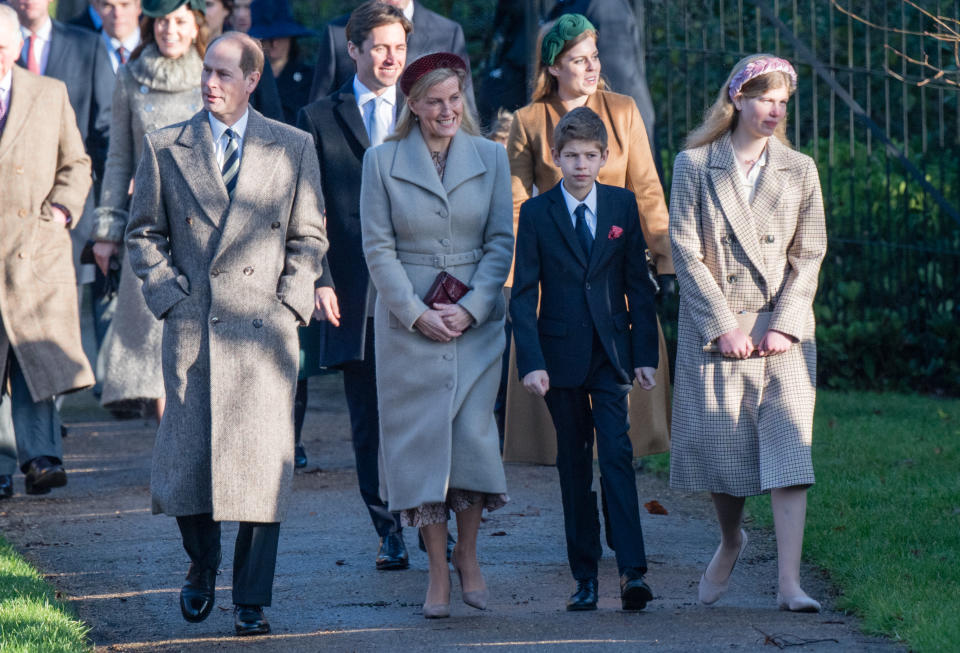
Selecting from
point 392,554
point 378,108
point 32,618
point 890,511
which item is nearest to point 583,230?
point 378,108

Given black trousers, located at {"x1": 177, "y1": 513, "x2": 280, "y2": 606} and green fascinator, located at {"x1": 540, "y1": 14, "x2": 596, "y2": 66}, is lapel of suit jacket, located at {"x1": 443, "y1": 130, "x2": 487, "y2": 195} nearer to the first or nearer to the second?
green fascinator, located at {"x1": 540, "y1": 14, "x2": 596, "y2": 66}

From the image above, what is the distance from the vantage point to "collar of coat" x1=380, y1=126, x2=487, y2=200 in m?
5.50

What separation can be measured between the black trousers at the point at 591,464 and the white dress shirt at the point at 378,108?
5.13 feet

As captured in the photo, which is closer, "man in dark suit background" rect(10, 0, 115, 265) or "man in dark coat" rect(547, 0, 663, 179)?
"man in dark coat" rect(547, 0, 663, 179)

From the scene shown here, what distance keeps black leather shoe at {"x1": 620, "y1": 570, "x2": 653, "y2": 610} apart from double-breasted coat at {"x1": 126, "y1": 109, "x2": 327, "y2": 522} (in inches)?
45.9

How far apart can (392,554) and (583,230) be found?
153 centimetres

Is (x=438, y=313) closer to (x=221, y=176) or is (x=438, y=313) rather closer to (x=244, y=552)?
(x=221, y=176)

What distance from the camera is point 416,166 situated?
5.52m

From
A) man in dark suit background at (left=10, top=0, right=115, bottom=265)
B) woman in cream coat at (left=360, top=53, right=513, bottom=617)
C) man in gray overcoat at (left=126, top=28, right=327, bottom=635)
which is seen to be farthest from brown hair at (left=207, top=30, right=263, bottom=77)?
man in dark suit background at (left=10, top=0, right=115, bottom=265)

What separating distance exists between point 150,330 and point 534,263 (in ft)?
9.70

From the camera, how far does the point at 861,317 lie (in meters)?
10.4

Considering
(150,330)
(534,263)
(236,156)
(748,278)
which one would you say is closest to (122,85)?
(150,330)

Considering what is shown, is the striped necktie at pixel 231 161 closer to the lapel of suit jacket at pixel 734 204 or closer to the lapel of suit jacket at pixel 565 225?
the lapel of suit jacket at pixel 565 225

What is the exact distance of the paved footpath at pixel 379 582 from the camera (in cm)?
498
